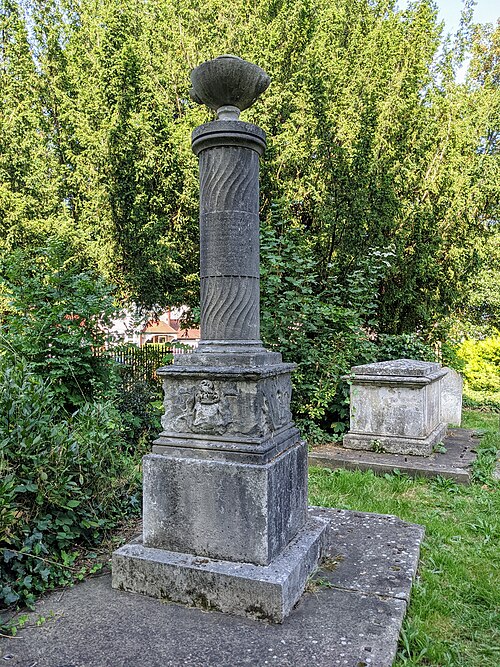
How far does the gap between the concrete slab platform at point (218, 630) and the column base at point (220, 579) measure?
0.05 m

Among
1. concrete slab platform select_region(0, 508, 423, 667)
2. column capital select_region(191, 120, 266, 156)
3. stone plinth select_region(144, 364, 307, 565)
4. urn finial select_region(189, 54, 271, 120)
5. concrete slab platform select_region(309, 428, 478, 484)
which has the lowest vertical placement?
concrete slab platform select_region(309, 428, 478, 484)

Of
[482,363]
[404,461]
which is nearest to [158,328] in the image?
[482,363]

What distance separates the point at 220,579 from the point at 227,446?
0.65 m

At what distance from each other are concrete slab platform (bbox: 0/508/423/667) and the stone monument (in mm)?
104

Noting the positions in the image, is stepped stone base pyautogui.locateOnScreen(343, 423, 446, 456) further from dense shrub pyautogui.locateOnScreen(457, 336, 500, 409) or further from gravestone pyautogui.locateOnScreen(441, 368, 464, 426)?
dense shrub pyautogui.locateOnScreen(457, 336, 500, 409)

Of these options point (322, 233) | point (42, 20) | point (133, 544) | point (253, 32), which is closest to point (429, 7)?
point (253, 32)

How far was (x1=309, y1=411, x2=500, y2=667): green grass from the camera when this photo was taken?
244 centimetres

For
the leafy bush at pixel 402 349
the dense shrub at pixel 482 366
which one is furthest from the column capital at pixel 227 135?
the dense shrub at pixel 482 366

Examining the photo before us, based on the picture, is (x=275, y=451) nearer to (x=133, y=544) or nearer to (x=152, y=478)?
(x=152, y=478)

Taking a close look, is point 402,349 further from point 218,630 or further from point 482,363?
point 218,630

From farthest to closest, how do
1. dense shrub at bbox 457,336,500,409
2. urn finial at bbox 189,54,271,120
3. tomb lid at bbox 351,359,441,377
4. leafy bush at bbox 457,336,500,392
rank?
leafy bush at bbox 457,336,500,392
dense shrub at bbox 457,336,500,409
tomb lid at bbox 351,359,441,377
urn finial at bbox 189,54,271,120

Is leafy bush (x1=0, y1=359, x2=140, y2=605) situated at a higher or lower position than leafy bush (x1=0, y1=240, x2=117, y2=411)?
lower

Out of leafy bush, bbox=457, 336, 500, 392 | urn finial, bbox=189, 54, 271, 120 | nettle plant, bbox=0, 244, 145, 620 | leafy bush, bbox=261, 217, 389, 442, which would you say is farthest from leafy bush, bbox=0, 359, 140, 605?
leafy bush, bbox=457, 336, 500, 392

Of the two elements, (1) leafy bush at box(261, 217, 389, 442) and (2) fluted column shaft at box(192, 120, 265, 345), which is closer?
(2) fluted column shaft at box(192, 120, 265, 345)
